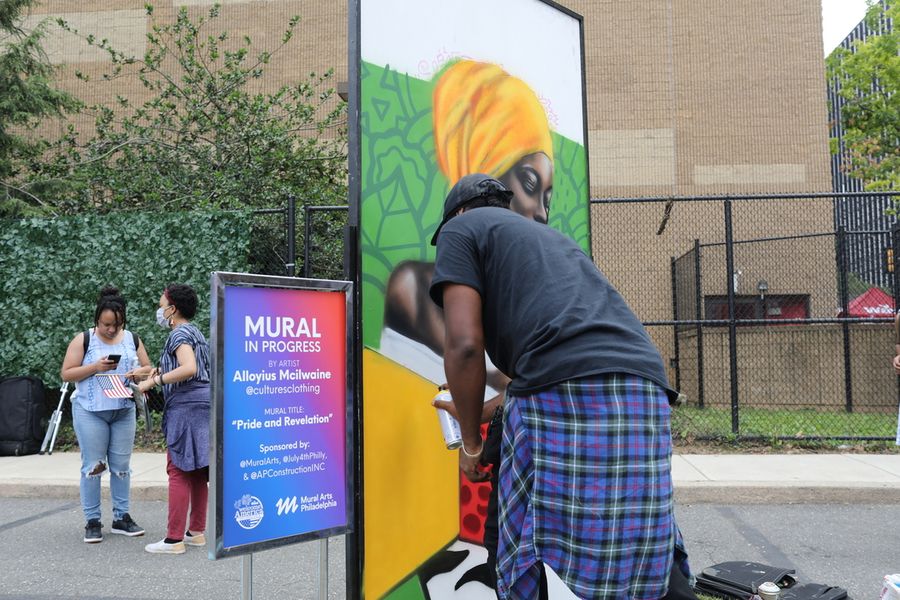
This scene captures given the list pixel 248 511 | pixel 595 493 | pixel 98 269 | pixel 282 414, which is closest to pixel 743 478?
pixel 282 414

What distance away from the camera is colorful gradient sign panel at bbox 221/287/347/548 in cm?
297

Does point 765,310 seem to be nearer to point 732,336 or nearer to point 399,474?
point 732,336

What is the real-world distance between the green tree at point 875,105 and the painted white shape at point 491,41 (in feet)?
54.5

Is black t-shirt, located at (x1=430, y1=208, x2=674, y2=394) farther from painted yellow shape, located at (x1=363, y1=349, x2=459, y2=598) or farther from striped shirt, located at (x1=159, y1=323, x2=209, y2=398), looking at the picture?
striped shirt, located at (x1=159, y1=323, x2=209, y2=398)

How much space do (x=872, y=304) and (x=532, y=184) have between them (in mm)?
9720

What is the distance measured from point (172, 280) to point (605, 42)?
1295 centimetres

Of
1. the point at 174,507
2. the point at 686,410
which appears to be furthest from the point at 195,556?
the point at 686,410

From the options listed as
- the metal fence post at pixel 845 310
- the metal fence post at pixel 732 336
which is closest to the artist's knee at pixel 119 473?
the metal fence post at pixel 732 336

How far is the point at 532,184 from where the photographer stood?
4.00m

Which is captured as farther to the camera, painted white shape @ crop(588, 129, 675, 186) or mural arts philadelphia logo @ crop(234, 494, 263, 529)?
painted white shape @ crop(588, 129, 675, 186)

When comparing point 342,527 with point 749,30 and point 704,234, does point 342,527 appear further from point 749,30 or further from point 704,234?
point 749,30

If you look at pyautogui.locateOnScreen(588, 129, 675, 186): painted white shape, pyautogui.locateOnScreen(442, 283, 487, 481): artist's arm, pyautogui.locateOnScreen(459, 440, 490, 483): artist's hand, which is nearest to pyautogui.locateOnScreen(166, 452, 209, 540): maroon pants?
pyautogui.locateOnScreen(459, 440, 490, 483): artist's hand

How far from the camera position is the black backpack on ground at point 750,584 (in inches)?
135

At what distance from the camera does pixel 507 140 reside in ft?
12.8
